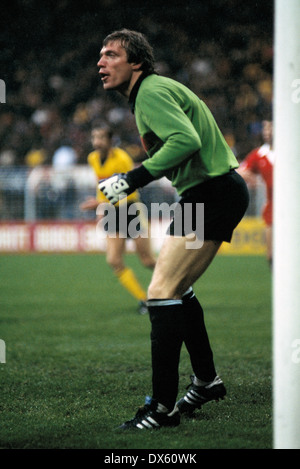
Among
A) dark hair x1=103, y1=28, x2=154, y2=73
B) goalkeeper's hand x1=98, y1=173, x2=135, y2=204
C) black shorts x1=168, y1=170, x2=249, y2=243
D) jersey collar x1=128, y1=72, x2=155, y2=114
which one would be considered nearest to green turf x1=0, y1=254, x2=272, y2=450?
black shorts x1=168, y1=170, x2=249, y2=243

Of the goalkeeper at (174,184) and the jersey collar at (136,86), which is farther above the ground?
the jersey collar at (136,86)

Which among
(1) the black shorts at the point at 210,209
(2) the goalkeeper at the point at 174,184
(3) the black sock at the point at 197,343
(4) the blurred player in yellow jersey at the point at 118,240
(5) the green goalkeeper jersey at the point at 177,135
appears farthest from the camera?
(4) the blurred player in yellow jersey at the point at 118,240

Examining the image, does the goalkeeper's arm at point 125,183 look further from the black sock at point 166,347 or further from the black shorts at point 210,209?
the black sock at point 166,347

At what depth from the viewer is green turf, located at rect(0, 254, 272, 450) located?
10.3 ft

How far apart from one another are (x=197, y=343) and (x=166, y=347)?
15.8 inches

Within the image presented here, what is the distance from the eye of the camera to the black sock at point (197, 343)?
3.64m

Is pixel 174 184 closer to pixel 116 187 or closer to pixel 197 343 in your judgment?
pixel 116 187

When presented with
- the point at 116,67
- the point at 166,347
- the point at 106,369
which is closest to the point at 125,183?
the point at 116,67

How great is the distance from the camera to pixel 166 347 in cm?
329

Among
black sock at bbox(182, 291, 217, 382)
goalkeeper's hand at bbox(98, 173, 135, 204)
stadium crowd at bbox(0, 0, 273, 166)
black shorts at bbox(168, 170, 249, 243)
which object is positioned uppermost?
stadium crowd at bbox(0, 0, 273, 166)

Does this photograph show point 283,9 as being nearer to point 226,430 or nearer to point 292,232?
A: point 292,232

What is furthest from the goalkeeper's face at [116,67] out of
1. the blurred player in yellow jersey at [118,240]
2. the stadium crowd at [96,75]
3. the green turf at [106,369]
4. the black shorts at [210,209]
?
the stadium crowd at [96,75]

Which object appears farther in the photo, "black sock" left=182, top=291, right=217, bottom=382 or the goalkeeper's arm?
"black sock" left=182, top=291, right=217, bottom=382

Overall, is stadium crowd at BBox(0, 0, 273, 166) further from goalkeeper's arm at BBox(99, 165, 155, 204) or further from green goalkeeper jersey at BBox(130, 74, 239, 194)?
goalkeeper's arm at BBox(99, 165, 155, 204)
